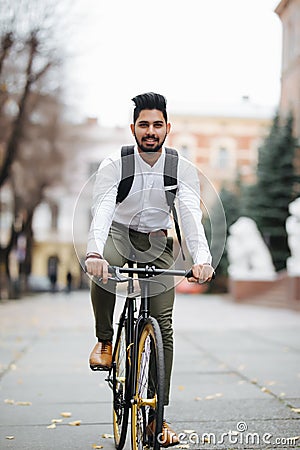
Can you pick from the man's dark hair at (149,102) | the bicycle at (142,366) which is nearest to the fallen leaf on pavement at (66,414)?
the bicycle at (142,366)

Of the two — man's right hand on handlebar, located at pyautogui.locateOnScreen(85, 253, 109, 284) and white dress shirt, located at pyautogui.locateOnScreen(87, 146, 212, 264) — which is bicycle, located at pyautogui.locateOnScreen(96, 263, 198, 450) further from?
white dress shirt, located at pyautogui.locateOnScreen(87, 146, 212, 264)

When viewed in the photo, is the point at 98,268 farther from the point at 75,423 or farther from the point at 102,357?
the point at 75,423

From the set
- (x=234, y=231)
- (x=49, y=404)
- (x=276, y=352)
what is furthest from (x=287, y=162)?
(x=49, y=404)

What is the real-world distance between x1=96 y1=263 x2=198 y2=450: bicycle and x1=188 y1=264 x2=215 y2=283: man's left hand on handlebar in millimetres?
34

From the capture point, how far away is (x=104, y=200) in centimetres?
411

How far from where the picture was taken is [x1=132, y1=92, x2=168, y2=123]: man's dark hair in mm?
4176

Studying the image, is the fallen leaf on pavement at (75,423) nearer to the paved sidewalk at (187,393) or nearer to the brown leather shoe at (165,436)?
the paved sidewalk at (187,393)

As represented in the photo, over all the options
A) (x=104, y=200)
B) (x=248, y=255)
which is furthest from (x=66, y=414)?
(x=248, y=255)

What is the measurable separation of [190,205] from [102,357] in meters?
1.06

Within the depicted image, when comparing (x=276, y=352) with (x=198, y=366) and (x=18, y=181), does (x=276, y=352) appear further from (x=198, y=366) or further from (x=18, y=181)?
(x=18, y=181)

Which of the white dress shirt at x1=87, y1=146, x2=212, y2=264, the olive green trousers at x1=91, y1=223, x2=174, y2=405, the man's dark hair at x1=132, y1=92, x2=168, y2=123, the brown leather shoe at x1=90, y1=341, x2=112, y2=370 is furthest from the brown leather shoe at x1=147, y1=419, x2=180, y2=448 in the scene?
the man's dark hair at x1=132, y1=92, x2=168, y2=123

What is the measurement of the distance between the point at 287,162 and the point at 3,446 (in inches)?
1079

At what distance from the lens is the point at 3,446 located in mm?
4840

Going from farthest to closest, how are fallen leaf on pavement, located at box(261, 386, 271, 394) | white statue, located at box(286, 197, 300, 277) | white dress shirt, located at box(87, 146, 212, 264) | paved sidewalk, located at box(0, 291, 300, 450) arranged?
1. white statue, located at box(286, 197, 300, 277)
2. fallen leaf on pavement, located at box(261, 386, 271, 394)
3. paved sidewalk, located at box(0, 291, 300, 450)
4. white dress shirt, located at box(87, 146, 212, 264)
